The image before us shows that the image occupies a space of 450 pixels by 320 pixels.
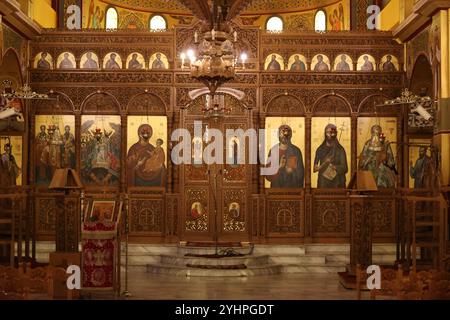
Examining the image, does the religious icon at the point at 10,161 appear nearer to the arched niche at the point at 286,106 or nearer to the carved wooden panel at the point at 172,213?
the carved wooden panel at the point at 172,213

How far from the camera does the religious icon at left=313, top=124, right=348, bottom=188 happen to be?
15.1m

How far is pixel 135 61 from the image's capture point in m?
15.3

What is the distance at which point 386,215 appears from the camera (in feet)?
49.4

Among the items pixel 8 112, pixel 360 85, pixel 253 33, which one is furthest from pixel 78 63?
pixel 360 85

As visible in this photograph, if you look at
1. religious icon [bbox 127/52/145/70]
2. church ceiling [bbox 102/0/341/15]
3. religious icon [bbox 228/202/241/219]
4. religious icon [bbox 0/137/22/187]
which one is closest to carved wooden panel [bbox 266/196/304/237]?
religious icon [bbox 228/202/241/219]

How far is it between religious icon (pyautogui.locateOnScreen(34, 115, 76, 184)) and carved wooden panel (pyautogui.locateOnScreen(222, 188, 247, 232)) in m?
3.31

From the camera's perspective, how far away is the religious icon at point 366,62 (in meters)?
15.3

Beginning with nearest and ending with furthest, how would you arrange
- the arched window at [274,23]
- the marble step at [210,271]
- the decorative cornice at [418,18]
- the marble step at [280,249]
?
the decorative cornice at [418,18] < the marble step at [210,271] < the marble step at [280,249] < the arched window at [274,23]

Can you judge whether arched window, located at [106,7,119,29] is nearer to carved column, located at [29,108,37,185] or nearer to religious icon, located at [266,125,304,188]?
carved column, located at [29,108,37,185]

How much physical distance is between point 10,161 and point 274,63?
5804 millimetres

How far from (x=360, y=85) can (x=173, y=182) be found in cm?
446

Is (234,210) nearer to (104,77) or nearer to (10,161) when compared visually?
(104,77)

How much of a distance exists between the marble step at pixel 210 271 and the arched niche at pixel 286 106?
11.3 ft

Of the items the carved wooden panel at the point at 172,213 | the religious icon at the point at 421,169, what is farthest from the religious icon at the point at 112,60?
the religious icon at the point at 421,169
